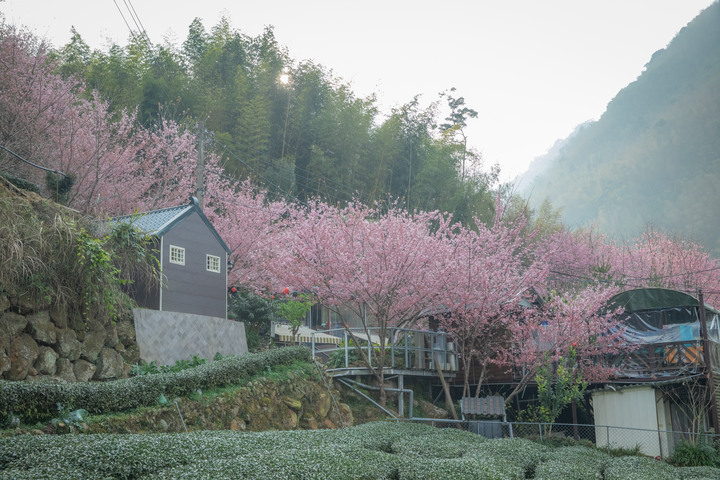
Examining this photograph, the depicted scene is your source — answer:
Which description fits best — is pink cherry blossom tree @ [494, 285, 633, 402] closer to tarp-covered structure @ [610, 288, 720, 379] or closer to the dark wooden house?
tarp-covered structure @ [610, 288, 720, 379]

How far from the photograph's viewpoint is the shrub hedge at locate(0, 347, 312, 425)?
8500 mm

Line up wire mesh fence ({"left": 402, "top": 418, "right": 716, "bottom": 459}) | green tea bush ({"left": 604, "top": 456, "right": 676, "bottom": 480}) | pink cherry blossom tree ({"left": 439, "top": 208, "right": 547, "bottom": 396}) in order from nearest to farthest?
green tea bush ({"left": 604, "top": 456, "right": 676, "bottom": 480}) → wire mesh fence ({"left": 402, "top": 418, "right": 716, "bottom": 459}) → pink cherry blossom tree ({"left": 439, "top": 208, "right": 547, "bottom": 396})

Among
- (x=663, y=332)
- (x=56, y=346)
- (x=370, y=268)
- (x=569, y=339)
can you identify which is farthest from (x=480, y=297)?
(x=56, y=346)

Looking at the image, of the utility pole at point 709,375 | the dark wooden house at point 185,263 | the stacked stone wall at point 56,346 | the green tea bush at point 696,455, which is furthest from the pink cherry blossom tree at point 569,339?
the stacked stone wall at point 56,346

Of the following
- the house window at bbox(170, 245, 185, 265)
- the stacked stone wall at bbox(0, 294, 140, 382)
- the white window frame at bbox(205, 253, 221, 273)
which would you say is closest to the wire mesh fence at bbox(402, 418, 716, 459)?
the white window frame at bbox(205, 253, 221, 273)

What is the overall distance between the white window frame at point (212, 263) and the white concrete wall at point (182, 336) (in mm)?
1515

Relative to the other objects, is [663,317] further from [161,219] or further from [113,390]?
[113,390]

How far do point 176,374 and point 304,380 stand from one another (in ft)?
14.1

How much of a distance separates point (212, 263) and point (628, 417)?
12.2 m

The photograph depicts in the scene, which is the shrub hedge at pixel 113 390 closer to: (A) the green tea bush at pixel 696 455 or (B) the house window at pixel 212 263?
(B) the house window at pixel 212 263

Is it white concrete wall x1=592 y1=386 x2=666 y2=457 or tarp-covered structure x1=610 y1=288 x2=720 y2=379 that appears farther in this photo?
tarp-covered structure x1=610 y1=288 x2=720 y2=379

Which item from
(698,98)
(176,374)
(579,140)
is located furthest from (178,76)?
(579,140)

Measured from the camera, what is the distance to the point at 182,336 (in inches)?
599

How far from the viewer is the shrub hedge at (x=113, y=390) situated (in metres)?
8.50
